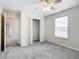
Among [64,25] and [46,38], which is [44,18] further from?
[64,25]

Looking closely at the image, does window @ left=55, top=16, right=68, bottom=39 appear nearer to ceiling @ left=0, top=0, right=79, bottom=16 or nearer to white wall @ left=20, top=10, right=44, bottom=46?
ceiling @ left=0, top=0, right=79, bottom=16

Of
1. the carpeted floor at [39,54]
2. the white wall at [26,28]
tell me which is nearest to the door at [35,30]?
the white wall at [26,28]

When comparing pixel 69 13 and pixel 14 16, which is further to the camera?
pixel 14 16

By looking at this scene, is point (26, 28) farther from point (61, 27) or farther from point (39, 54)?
point (39, 54)

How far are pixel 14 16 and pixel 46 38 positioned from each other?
341 cm

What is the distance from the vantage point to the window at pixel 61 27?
524 centimetres

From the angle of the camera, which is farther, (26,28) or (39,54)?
(26,28)

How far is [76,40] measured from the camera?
4.48 m

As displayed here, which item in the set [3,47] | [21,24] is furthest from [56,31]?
[3,47]

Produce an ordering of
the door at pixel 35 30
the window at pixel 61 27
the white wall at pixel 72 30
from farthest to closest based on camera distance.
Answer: the door at pixel 35 30
the window at pixel 61 27
the white wall at pixel 72 30

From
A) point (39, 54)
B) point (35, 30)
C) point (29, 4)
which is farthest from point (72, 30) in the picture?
point (35, 30)

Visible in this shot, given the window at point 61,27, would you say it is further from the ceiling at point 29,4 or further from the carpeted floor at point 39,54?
the carpeted floor at point 39,54

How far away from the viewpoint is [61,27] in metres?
5.74

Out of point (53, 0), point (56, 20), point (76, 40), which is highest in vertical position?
point (53, 0)
